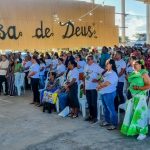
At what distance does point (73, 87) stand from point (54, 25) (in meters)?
12.5

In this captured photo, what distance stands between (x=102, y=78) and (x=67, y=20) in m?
14.3

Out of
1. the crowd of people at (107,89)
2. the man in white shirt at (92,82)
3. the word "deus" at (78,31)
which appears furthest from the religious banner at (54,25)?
the man in white shirt at (92,82)

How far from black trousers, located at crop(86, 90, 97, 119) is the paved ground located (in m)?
0.28

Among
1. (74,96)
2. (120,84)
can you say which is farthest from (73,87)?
(120,84)

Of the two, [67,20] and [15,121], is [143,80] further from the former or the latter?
[67,20]

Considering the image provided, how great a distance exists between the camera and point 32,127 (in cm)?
711

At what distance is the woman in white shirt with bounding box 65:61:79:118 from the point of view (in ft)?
25.3

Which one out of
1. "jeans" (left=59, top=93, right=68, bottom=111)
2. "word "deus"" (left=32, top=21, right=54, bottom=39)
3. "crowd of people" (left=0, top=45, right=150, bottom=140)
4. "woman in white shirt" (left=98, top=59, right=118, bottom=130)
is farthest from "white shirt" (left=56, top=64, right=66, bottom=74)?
"word "deus"" (left=32, top=21, right=54, bottom=39)

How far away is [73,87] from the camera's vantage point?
7.81 m

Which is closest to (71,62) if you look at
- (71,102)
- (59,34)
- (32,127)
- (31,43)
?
(71,102)

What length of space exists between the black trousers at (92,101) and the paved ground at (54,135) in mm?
277

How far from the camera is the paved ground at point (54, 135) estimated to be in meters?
5.78

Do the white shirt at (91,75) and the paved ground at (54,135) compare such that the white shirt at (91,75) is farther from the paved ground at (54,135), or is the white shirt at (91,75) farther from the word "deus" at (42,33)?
the word "deus" at (42,33)

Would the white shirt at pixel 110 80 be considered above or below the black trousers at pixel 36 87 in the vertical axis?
above
